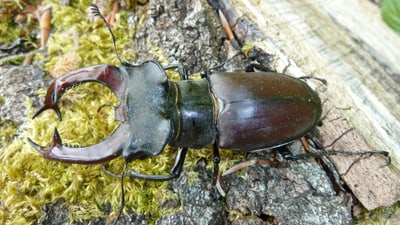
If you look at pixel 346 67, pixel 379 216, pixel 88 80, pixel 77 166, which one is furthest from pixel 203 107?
pixel 379 216

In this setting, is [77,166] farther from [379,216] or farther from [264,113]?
[379,216]

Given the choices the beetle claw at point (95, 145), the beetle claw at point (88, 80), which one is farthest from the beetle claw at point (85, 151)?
the beetle claw at point (88, 80)

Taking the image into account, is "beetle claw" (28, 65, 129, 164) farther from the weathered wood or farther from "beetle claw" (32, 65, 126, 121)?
the weathered wood

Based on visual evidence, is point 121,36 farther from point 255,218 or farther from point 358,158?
point 358,158

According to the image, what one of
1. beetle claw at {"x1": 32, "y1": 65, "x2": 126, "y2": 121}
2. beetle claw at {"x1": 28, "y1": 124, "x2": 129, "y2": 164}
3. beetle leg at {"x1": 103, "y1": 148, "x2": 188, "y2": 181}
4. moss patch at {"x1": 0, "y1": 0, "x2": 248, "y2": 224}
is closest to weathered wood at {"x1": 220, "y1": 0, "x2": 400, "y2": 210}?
moss patch at {"x1": 0, "y1": 0, "x2": 248, "y2": 224}

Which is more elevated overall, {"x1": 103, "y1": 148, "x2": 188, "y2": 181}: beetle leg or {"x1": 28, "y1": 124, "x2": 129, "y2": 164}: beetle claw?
{"x1": 28, "y1": 124, "x2": 129, "y2": 164}: beetle claw
